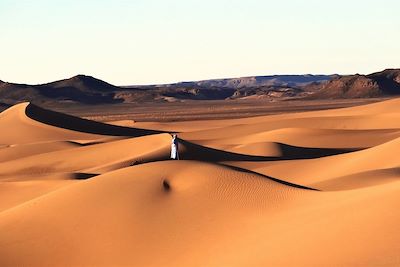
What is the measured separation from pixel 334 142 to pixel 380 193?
73.6 ft

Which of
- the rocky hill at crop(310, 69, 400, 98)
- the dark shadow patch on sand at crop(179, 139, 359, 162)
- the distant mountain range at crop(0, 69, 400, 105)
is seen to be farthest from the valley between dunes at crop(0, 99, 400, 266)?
the rocky hill at crop(310, 69, 400, 98)

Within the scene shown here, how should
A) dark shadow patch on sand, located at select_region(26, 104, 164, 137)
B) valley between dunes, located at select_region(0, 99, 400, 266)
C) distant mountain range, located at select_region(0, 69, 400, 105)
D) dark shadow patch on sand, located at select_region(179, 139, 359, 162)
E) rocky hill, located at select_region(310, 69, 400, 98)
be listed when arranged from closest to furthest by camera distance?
valley between dunes, located at select_region(0, 99, 400, 266) < dark shadow patch on sand, located at select_region(179, 139, 359, 162) < dark shadow patch on sand, located at select_region(26, 104, 164, 137) < rocky hill, located at select_region(310, 69, 400, 98) < distant mountain range, located at select_region(0, 69, 400, 105)

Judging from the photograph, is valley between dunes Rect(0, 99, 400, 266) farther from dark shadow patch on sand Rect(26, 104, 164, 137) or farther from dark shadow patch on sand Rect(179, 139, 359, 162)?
dark shadow patch on sand Rect(26, 104, 164, 137)

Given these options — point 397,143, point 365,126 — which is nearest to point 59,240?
point 397,143

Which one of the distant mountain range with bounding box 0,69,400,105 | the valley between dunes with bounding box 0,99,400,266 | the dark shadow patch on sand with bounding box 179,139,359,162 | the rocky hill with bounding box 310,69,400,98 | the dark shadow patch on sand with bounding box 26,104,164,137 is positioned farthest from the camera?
the distant mountain range with bounding box 0,69,400,105

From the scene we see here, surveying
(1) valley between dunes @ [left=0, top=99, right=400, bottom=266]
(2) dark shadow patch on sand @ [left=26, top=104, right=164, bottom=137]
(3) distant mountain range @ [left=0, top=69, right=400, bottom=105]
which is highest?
(1) valley between dunes @ [left=0, top=99, right=400, bottom=266]

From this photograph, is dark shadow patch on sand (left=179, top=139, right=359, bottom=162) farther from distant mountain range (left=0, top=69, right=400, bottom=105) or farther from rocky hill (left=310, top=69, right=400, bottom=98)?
distant mountain range (left=0, top=69, right=400, bottom=105)

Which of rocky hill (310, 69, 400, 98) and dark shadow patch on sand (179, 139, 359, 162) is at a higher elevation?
dark shadow patch on sand (179, 139, 359, 162)

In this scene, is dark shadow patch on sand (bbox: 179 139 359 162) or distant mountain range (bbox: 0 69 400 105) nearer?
dark shadow patch on sand (bbox: 179 139 359 162)

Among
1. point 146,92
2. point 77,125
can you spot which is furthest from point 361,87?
point 77,125

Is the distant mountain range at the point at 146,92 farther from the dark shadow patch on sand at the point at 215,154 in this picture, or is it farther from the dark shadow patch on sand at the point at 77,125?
the dark shadow patch on sand at the point at 215,154

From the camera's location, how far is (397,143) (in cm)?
2161

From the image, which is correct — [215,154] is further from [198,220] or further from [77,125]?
[77,125]

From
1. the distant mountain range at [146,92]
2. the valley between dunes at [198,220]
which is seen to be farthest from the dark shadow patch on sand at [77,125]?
the distant mountain range at [146,92]
